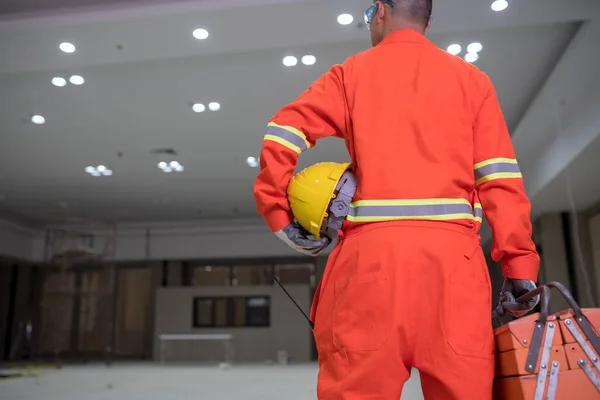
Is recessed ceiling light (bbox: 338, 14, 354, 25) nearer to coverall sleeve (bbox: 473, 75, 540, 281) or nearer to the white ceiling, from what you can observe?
the white ceiling

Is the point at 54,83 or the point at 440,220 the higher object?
the point at 54,83

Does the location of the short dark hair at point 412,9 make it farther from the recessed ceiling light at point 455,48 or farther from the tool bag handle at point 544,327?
the recessed ceiling light at point 455,48

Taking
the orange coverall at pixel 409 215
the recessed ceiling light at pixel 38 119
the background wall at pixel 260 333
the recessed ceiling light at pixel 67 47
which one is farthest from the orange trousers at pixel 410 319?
the background wall at pixel 260 333

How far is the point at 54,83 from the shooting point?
22.2 feet

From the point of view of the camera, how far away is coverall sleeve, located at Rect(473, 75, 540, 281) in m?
1.38

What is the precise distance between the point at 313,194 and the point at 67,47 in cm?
508

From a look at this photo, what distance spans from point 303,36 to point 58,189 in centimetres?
815

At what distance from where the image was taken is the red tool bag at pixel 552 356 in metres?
1.17

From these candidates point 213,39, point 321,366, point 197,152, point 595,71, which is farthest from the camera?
point 197,152

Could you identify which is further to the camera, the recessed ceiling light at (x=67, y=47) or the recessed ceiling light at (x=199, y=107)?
the recessed ceiling light at (x=199, y=107)

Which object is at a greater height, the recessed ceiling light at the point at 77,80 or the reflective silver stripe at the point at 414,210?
the recessed ceiling light at the point at 77,80

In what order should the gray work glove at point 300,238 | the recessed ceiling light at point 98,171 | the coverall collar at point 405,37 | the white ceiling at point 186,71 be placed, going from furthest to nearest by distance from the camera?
the recessed ceiling light at point 98,171 → the white ceiling at point 186,71 → the coverall collar at point 405,37 → the gray work glove at point 300,238

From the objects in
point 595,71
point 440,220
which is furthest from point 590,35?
point 440,220

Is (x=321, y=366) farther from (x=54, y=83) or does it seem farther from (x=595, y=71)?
(x=54, y=83)
